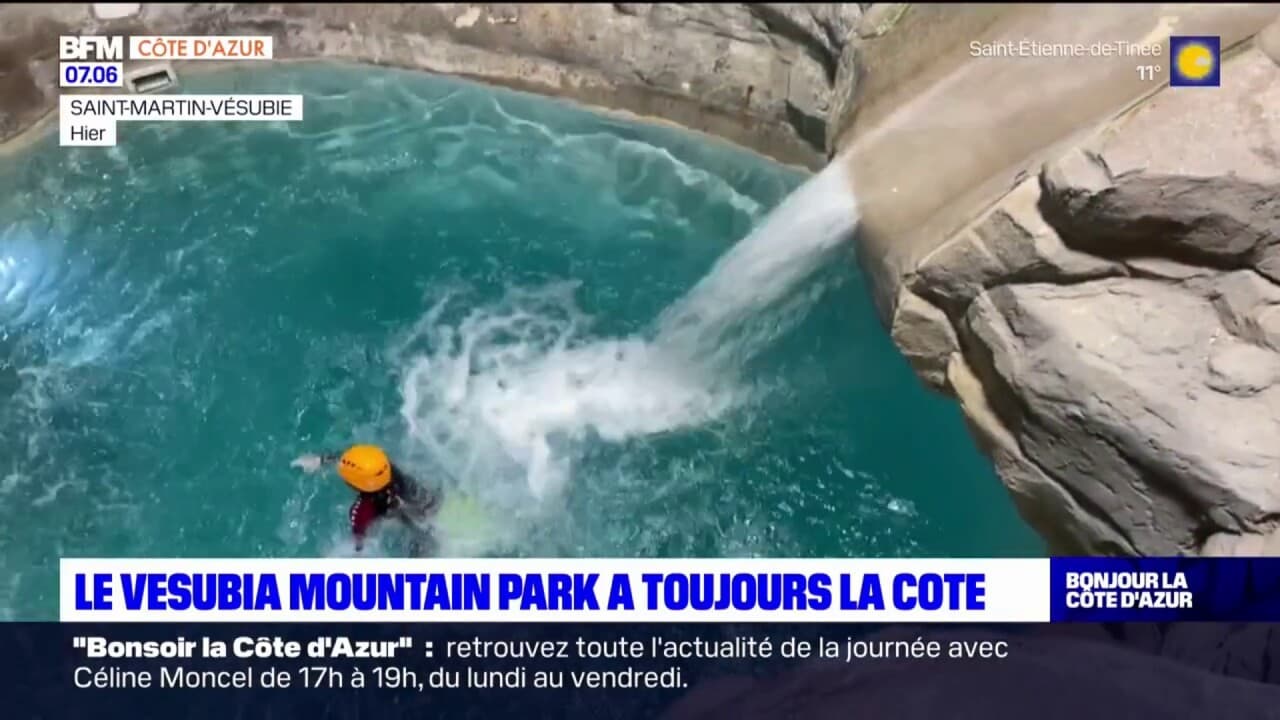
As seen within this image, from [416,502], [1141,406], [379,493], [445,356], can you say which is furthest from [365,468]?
[1141,406]

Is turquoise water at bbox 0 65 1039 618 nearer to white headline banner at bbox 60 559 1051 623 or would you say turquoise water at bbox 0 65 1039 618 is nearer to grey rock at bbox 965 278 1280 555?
white headline banner at bbox 60 559 1051 623

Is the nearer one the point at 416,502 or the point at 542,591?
the point at 542,591

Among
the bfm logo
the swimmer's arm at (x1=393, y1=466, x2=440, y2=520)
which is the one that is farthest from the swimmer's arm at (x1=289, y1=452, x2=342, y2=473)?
the bfm logo

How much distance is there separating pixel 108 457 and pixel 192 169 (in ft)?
10.2

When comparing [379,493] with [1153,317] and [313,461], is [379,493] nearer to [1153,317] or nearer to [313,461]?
[313,461]

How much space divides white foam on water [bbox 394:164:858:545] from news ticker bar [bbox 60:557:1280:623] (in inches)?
51.1

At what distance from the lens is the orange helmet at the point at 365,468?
6.59 meters

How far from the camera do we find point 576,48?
10.1 meters

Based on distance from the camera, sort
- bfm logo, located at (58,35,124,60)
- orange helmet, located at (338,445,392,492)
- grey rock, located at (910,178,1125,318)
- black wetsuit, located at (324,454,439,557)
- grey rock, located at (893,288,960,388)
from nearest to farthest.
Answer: grey rock, located at (910,178,1125,318) → orange helmet, located at (338,445,392,492) → black wetsuit, located at (324,454,439,557) → grey rock, located at (893,288,960,388) → bfm logo, located at (58,35,124,60)

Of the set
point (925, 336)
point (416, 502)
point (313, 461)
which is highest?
point (925, 336)

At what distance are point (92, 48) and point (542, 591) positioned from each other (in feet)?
23.5

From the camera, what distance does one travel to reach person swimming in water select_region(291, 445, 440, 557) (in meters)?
6.61

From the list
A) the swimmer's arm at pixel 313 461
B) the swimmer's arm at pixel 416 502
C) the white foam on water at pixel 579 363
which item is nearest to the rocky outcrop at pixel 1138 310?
the white foam on water at pixel 579 363

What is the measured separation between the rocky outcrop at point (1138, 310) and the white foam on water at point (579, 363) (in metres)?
1.46
